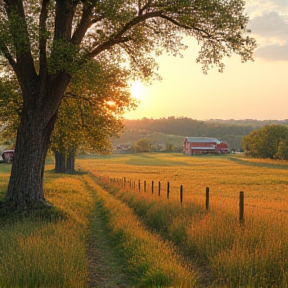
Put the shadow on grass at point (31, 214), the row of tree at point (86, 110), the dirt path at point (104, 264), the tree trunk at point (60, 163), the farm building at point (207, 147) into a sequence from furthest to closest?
the farm building at point (207, 147) → the tree trunk at point (60, 163) → the row of tree at point (86, 110) → the shadow on grass at point (31, 214) → the dirt path at point (104, 264)

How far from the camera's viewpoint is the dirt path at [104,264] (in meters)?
7.59

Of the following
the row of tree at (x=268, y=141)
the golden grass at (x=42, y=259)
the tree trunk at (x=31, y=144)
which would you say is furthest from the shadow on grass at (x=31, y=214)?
the row of tree at (x=268, y=141)

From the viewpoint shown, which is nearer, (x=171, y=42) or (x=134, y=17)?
(x=134, y=17)

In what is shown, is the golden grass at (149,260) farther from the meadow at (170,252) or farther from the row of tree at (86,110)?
the row of tree at (86,110)

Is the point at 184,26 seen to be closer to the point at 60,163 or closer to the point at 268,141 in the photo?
the point at 60,163

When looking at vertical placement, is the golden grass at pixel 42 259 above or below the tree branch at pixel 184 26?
below

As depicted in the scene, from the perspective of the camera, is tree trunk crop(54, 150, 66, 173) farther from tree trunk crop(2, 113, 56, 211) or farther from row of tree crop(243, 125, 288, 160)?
row of tree crop(243, 125, 288, 160)

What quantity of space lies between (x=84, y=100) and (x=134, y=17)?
19.6ft

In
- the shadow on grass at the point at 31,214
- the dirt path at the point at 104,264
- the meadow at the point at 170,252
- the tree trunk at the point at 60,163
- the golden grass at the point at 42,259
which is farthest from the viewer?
the tree trunk at the point at 60,163

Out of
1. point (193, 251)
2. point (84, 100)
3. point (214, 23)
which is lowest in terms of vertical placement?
point (193, 251)

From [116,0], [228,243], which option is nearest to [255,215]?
[228,243]

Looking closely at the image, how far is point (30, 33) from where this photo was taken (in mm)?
12391

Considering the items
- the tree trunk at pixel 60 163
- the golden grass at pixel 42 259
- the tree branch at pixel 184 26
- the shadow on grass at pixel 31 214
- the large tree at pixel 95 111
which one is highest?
the tree branch at pixel 184 26

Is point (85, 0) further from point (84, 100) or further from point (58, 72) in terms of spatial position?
point (84, 100)
